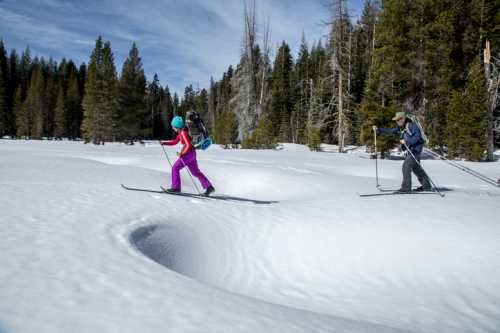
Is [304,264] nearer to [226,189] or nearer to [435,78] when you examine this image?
[226,189]

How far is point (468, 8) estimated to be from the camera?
24.1 m

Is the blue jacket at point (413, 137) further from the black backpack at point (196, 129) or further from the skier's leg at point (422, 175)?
the black backpack at point (196, 129)

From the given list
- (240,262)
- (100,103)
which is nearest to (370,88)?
(240,262)

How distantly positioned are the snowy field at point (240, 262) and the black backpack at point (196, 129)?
156 centimetres

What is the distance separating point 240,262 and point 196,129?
4283 millimetres

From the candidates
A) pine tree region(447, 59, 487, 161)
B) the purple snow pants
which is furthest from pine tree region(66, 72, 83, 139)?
pine tree region(447, 59, 487, 161)

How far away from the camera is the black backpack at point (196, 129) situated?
8.46m

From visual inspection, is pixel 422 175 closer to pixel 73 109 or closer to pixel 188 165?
pixel 188 165

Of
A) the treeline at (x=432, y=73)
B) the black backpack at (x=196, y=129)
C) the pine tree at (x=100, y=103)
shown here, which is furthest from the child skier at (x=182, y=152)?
the pine tree at (x=100, y=103)

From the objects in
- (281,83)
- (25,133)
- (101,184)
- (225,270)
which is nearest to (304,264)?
(225,270)

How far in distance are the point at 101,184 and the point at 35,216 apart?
12.8 feet

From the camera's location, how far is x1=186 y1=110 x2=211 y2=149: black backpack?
8461 mm

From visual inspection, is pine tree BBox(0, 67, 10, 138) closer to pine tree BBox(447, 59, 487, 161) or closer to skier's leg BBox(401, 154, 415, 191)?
pine tree BBox(447, 59, 487, 161)

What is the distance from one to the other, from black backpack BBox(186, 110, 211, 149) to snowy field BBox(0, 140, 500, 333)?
5.13 feet
